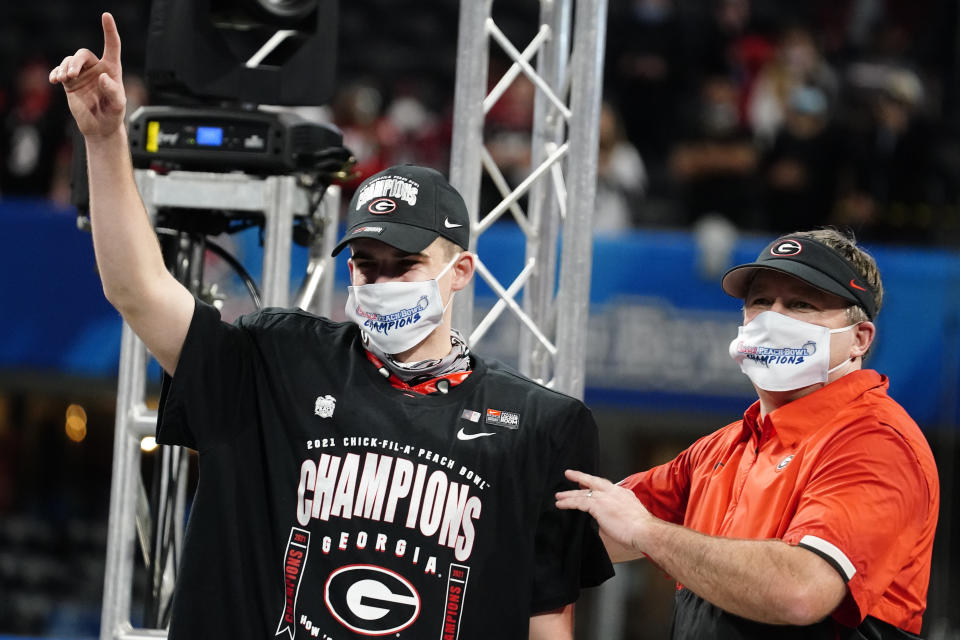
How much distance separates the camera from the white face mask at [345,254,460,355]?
2.35 metres

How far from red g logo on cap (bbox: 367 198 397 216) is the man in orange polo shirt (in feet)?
2.15

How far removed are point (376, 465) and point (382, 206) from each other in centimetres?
51

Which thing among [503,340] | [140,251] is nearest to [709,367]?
[503,340]

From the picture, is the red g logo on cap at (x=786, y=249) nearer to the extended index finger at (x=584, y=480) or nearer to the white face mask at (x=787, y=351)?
the white face mask at (x=787, y=351)

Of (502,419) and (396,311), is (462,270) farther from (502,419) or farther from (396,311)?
(502,419)

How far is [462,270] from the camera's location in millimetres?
2498

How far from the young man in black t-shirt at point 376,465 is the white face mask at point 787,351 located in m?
0.45

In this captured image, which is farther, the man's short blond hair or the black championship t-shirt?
the man's short blond hair

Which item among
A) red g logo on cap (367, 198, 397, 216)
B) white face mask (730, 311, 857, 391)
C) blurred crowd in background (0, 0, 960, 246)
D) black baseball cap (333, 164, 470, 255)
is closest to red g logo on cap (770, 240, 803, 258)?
white face mask (730, 311, 857, 391)

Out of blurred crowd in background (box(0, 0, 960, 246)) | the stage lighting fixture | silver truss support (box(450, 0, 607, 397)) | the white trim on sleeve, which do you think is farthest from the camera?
blurred crowd in background (box(0, 0, 960, 246))

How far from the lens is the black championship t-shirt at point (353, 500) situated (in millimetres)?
2307

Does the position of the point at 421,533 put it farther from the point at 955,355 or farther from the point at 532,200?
the point at 955,355

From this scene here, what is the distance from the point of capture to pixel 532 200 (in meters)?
4.07

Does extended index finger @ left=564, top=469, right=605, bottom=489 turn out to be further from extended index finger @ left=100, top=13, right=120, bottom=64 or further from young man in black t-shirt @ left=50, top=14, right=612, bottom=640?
extended index finger @ left=100, top=13, right=120, bottom=64
